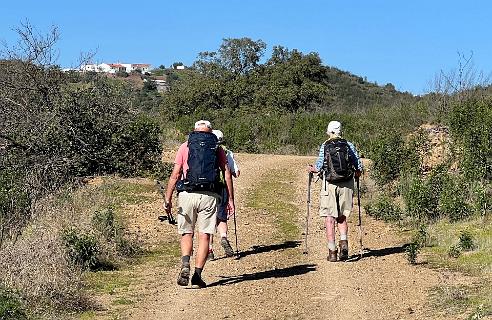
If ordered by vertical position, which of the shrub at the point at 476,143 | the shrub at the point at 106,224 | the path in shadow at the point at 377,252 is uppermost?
the shrub at the point at 476,143

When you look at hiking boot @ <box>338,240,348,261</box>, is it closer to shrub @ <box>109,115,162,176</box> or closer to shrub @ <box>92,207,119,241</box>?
shrub @ <box>92,207,119,241</box>

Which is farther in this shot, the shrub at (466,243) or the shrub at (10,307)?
the shrub at (466,243)

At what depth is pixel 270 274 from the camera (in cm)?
1019

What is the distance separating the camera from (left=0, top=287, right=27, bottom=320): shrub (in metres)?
7.03

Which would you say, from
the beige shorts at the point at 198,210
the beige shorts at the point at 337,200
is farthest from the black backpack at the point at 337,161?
the beige shorts at the point at 198,210

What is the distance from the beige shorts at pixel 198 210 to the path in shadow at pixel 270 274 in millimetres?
820

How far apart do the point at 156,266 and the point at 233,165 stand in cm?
189

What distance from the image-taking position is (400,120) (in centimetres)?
2806

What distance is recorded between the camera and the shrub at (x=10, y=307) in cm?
703

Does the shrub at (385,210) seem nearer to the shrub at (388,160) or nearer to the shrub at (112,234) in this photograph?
the shrub at (388,160)

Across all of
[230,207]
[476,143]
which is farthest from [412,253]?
[476,143]

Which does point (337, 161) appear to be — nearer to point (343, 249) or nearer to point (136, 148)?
point (343, 249)

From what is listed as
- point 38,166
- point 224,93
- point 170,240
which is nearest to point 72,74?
point 38,166

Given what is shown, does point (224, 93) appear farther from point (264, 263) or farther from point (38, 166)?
point (264, 263)
